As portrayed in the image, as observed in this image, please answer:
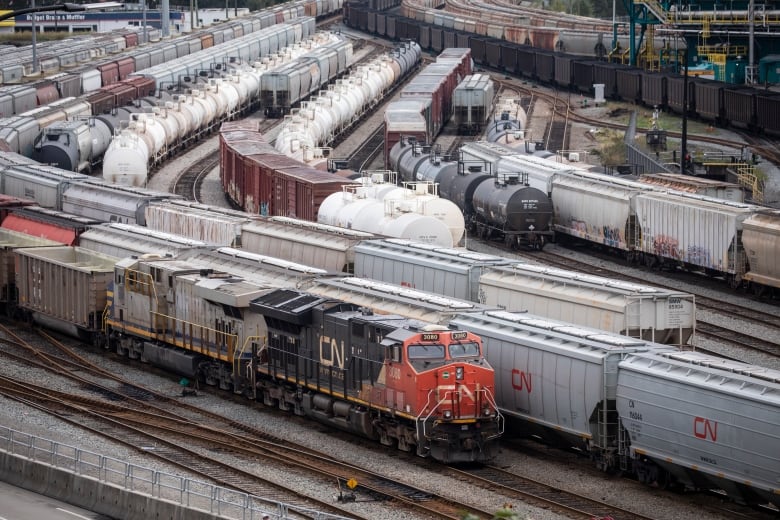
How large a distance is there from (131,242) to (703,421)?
21.8 metres

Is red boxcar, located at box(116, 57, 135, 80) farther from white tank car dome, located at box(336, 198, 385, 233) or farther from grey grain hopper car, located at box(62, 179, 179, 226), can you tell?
white tank car dome, located at box(336, 198, 385, 233)

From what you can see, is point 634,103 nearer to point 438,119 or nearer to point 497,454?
point 438,119

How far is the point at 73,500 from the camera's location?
996 inches

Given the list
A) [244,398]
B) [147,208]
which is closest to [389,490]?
[244,398]

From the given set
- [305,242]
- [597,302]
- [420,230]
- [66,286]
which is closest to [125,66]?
[420,230]

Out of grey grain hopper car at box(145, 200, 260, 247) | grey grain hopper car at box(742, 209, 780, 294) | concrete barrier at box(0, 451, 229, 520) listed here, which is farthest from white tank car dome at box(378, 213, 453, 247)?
concrete barrier at box(0, 451, 229, 520)

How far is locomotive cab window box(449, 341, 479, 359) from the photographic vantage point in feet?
89.3

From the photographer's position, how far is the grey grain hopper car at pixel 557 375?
26375mm

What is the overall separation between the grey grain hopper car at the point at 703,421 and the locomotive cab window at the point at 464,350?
10.2ft

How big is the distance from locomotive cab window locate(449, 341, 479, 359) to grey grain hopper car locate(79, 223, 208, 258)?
1341 centimetres

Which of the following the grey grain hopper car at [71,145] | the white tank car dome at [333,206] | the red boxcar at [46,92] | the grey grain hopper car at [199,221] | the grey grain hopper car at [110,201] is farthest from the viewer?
the red boxcar at [46,92]

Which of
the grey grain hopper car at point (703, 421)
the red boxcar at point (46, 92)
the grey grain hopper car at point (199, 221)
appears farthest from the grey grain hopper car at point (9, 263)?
the red boxcar at point (46, 92)

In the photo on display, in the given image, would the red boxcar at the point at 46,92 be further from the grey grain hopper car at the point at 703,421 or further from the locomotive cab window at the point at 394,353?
the grey grain hopper car at the point at 703,421

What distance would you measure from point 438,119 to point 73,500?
5765 centimetres
